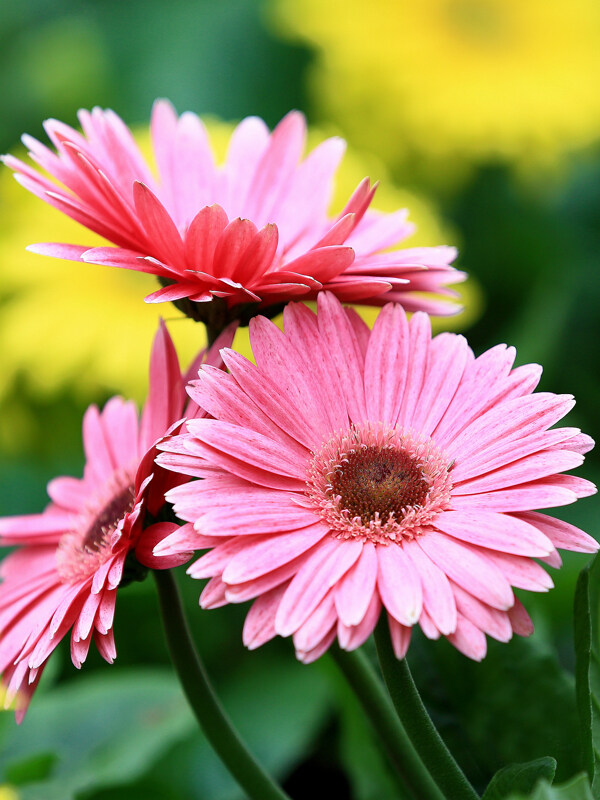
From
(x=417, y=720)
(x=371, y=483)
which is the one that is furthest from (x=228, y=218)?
(x=417, y=720)

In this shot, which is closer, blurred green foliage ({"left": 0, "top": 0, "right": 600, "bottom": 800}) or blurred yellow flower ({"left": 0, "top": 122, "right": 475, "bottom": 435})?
blurred green foliage ({"left": 0, "top": 0, "right": 600, "bottom": 800})

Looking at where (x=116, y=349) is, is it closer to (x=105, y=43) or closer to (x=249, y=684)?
(x=249, y=684)

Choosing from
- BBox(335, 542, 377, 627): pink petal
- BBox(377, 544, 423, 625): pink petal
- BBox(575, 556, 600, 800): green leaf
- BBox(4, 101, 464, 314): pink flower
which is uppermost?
BBox(4, 101, 464, 314): pink flower

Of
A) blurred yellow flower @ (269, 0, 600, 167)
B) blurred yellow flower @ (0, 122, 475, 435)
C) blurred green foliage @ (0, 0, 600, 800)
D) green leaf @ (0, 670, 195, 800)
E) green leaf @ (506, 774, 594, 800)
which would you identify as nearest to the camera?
green leaf @ (506, 774, 594, 800)

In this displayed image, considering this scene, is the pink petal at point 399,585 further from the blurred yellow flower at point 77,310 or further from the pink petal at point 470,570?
the blurred yellow flower at point 77,310

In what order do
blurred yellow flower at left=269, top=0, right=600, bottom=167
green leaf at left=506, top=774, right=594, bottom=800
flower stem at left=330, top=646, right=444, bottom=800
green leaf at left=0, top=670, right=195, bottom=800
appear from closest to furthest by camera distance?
green leaf at left=506, top=774, right=594, bottom=800 < flower stem at left=330, top=646, right=444, bottom=800 < green leaf at left=0, top=670, right=195, bottom=800 < blurred yellow flower at left=269, top=0, right=600, bottom=167

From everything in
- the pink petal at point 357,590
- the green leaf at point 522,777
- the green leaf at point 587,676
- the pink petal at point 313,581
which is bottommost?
the green leaf at point 522,777

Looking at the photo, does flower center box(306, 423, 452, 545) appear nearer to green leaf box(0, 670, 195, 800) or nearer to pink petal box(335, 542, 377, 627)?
pink petal box(335, 542, 377, 627)

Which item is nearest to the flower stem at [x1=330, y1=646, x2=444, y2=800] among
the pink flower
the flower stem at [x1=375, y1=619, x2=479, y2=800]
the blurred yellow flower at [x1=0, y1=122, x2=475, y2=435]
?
the flower stem at [x1=375, y1=619, x2=479, y2=800]

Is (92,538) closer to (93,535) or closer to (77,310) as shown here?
(93,535)

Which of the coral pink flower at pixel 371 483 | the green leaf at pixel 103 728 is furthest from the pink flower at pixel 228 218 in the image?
the green leaf at pixel 103 728
